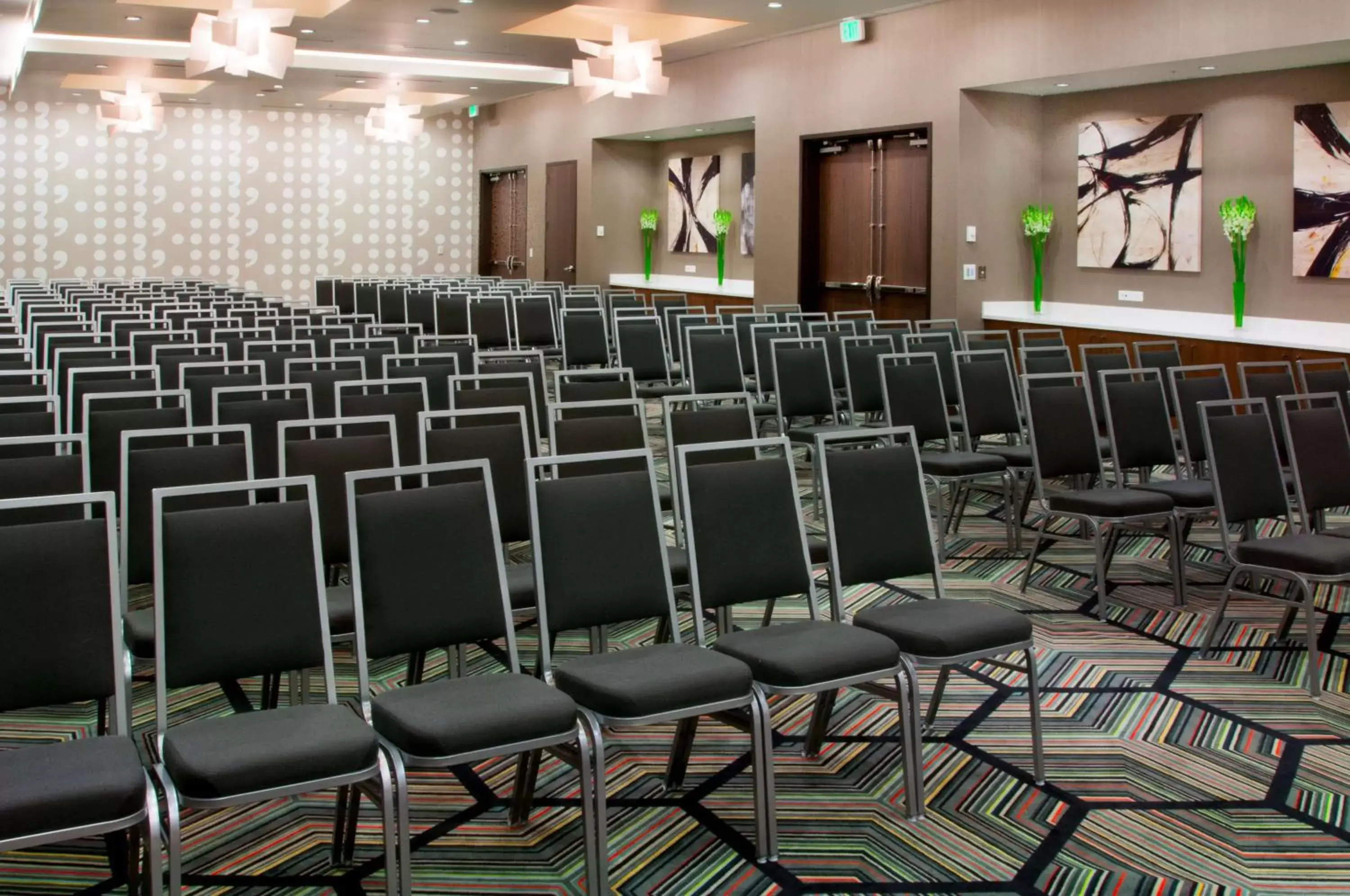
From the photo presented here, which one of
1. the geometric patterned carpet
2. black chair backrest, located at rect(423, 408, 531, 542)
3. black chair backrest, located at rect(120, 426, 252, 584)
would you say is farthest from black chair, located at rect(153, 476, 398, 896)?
black chair backrest, located at rect(423, 408, 531, 542)

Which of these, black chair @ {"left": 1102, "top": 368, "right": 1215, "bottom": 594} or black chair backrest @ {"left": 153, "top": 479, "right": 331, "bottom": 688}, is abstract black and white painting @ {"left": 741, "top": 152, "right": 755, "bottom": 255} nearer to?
black chair @ {"left": 1102, "top": 368, "right": 1215, "bottom": 594}

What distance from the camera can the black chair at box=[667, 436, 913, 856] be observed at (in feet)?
11.2

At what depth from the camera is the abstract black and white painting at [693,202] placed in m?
17.8

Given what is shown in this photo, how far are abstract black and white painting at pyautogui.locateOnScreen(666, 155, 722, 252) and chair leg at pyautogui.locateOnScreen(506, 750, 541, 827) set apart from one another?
14.7 meters

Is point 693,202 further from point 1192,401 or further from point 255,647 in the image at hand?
point 255,647

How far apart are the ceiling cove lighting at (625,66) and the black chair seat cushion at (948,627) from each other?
813cm

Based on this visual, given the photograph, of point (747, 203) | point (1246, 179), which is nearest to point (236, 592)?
point (1246, 179)

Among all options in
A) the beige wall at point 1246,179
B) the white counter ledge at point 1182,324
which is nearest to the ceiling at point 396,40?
the beige wall at point 1246,179

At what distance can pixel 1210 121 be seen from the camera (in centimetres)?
1092

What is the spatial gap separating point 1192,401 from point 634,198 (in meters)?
13.3

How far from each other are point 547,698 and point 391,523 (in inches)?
26.9

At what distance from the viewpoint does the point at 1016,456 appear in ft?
22.2

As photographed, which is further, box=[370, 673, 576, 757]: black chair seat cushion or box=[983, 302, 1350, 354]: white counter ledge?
box=[983, 302, 1350, 354]: white counter ledge

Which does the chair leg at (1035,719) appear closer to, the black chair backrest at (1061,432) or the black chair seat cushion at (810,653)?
the black chair seat cushion at (810,653)
